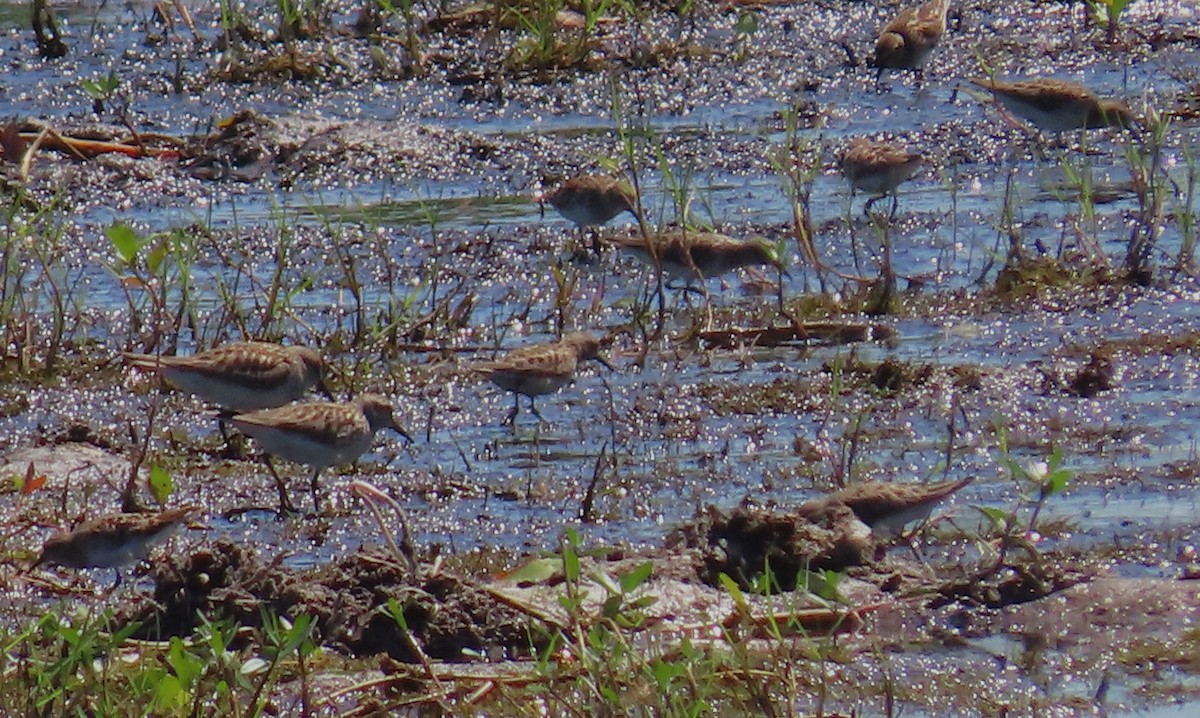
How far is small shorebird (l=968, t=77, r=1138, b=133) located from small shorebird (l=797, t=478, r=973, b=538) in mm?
4894

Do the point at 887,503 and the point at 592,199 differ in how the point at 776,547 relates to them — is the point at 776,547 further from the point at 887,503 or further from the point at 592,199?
the point at 592,199

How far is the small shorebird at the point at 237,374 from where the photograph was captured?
748 cm

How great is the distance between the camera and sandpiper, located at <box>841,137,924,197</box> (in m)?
10.0

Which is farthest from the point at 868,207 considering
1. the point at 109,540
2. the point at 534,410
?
the point at 109,540

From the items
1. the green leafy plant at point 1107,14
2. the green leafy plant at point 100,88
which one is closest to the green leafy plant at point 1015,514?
the green leafy plant at point 100,88

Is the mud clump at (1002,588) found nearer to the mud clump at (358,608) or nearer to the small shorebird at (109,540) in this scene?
the mud clump at (358,608)

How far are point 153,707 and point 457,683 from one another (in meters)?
0.92

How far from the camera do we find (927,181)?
11.4m

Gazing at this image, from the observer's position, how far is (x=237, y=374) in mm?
7531

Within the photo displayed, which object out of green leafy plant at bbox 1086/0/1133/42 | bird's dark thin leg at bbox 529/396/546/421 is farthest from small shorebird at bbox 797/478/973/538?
green leafy plant at bbox 1086/0/1133/42

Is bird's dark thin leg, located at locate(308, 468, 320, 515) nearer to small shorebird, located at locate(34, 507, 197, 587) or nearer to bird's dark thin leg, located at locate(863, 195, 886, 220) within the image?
small shorebird, located at locate(34, 507, 197, 587)

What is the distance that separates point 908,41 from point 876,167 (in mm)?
3037

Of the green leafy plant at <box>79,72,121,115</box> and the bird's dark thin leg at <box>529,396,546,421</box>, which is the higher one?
the green leafy plant at <box>79,72,121,115</box>

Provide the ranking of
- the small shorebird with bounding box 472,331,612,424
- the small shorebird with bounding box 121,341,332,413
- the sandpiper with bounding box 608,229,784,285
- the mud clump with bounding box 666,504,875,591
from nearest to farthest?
the mud clump with bounding box 666,504,875,591 → the small shorebird with bounding box 121,341,332,413 → the small shorebird with bounding box 472,331,612,424 → the sandpiper with bounding box 608,229,784,285
